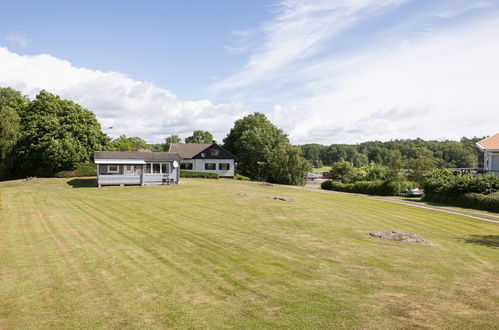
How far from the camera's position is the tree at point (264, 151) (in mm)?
58781

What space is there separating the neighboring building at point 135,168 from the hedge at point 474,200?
30.0 m

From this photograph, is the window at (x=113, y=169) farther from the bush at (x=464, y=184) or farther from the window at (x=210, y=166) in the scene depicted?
the bush at (x=464, y=184)

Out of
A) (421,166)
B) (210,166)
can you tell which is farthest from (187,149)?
(421,166)

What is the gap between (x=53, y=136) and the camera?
46.2 m

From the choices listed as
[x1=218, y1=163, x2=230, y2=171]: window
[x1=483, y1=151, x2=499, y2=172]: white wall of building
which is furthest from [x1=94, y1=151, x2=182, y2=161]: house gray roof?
[x1=483, y1=151, x2=499, y2=172]: white wall of building

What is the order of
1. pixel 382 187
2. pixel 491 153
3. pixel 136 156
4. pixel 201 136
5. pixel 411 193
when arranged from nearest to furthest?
pixel 491 153 < pixel 136 156 < pixel 411 193 < pixel 382 187 < pixel 201 136

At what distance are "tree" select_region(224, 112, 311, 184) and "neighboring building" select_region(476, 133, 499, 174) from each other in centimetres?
2765

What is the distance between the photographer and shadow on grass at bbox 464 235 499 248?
1433 cm

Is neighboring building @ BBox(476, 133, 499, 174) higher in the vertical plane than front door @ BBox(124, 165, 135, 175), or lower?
higher

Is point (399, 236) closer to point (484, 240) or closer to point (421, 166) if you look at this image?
point (484, 240)

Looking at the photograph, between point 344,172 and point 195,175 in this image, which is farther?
point 344,172

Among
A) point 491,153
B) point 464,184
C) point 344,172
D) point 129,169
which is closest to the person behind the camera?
point 464,184

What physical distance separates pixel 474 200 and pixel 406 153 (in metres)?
135

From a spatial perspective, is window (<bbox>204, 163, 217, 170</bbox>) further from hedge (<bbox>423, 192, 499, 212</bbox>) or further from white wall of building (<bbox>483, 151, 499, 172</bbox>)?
white wall of building (<bbox>483, 151, 499, 172</bbox>)
